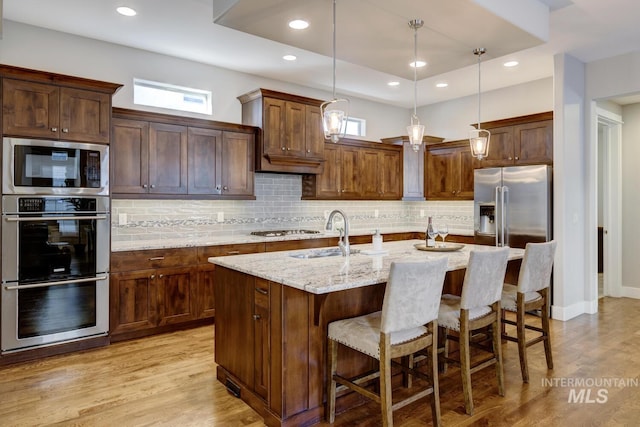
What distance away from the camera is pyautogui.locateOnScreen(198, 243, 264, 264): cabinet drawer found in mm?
4383

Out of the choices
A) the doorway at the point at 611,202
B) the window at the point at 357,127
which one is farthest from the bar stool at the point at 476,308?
the window at the point at 357,127

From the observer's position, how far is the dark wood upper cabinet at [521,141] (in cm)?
497

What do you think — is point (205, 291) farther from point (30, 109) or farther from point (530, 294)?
point (530, 294)

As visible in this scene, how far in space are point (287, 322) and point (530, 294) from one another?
1.99m

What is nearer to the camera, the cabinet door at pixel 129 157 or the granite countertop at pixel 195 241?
the granite countertop at pixel 195 241

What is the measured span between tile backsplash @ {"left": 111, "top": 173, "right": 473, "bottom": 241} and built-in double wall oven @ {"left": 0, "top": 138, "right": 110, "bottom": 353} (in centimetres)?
71

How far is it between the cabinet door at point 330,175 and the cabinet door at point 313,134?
0.25 m

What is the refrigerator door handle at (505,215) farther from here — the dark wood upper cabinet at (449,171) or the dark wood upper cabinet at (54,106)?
the dark wood upper cabinet at (54,106)

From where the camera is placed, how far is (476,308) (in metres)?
2.72

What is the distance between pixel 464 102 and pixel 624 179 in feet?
8.20

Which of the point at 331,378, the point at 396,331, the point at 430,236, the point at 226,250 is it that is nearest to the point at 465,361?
the point at 396,331

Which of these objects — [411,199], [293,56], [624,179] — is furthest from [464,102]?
[293,56]

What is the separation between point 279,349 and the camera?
2357 mm

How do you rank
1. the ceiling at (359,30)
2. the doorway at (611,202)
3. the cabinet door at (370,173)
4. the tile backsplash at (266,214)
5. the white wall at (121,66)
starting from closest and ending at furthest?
1. the ceiling at (359,30)
2. the white wall at (121,66)
3. the tile backsplash at (266,214)
4. the doorway at (611,202)
5. the cabinet door at (370,173)
